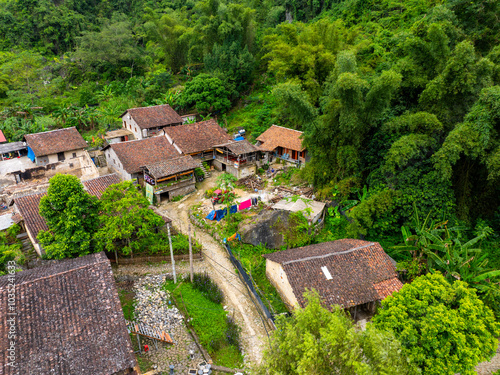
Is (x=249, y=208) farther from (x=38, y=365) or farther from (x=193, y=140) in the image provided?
(x=38, y=365)

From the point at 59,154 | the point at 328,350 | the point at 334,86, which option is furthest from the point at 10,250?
the point at 334,86

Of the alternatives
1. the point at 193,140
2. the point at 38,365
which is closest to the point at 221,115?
the point at 193,140

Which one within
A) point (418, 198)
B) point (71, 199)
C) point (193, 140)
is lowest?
point (193, 140)

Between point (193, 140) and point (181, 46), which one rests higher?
point (181, 46)

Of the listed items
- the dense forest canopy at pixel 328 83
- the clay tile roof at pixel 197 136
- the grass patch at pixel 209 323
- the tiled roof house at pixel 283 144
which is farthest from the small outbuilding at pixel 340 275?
the clay tile roof at pixel 197 136

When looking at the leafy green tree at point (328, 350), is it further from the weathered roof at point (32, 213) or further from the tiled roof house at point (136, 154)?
the tiled roof house at point (136, 154)
